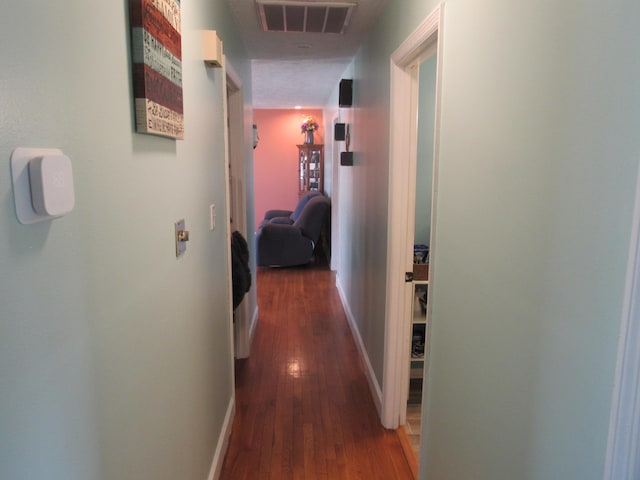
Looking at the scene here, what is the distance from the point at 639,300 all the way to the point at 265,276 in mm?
5188

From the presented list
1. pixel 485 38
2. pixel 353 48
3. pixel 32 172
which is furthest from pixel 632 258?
pixel 353 48

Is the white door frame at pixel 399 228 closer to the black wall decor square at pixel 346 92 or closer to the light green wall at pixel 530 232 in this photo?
the light green wall at pixel 530 232

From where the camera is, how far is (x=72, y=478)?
2.51 ft

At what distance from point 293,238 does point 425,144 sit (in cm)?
330

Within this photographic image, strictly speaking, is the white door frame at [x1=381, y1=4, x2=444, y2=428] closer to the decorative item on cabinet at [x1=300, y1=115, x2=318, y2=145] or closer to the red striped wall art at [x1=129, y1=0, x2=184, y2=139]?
the red striped wall art at [x1=129, y1=0, x2=184, y2=139]

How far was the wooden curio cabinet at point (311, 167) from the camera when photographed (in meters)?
7.39

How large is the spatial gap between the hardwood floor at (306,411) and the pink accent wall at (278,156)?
3.91 meters

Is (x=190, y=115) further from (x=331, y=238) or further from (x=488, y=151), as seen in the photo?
(x=331, y=238)

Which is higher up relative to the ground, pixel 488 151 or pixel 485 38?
pixel 485 38

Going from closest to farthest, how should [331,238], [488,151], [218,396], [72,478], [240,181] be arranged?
[72,478]
[488,151]
[218,396]
[240,181]
[331,238]

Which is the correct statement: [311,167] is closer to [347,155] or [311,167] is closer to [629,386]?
[347,155]

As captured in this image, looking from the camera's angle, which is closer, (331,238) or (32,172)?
(32,172)

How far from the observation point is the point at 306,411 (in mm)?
2629

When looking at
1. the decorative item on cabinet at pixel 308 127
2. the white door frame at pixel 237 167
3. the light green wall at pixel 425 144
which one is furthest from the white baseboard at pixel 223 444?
the decorative item on cabinet at pixel 308 127
